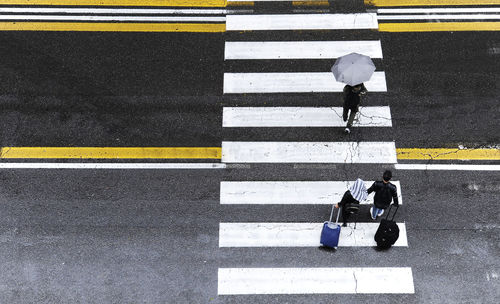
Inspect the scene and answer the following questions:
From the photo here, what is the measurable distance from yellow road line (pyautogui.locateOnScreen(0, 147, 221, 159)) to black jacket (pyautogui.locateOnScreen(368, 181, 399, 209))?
11.3 feet

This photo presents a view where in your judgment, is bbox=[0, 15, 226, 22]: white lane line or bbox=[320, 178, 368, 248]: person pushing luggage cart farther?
bbox=[0, 15, 226, 22]: white lane line

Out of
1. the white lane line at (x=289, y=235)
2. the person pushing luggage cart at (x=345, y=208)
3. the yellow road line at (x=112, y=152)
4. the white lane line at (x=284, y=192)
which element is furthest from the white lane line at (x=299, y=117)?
the white lane line at (x=289, y=235)

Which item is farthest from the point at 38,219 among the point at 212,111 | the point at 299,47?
the point at 299,47

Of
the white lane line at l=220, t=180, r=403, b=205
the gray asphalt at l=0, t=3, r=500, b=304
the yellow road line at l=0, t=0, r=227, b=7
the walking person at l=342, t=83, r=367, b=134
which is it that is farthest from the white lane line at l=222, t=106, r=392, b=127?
the yellow road line at l=0, t=0, r=227, b=7

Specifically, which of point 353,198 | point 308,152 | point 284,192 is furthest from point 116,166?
point 353,198

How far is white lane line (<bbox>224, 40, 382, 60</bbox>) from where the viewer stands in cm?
1193

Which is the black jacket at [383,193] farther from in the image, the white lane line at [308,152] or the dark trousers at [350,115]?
the dark trousers at [350,115]

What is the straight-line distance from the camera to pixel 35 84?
11.6 m

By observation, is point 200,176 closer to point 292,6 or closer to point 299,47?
point 299,47

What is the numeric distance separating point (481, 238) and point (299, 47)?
5954 mm

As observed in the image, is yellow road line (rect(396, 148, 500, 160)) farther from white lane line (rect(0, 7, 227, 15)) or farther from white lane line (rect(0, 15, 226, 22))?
white lane line (rect(0, 7, 227, 15))

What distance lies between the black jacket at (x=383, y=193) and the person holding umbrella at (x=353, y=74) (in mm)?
1999

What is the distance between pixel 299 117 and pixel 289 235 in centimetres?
284

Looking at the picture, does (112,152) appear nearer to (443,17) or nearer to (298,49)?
(298,49)
